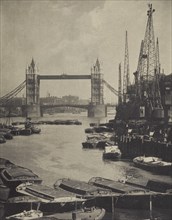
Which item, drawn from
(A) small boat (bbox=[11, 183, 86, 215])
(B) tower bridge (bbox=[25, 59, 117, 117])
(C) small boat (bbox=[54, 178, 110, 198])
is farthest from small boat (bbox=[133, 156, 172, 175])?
(B) tower bridge (bbox=[25, 59, 117, 117])

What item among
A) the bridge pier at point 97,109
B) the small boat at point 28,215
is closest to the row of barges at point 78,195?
the small boat at point 28,215

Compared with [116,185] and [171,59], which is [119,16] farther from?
[116,185]

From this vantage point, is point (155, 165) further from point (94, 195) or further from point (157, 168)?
point (94, 195)

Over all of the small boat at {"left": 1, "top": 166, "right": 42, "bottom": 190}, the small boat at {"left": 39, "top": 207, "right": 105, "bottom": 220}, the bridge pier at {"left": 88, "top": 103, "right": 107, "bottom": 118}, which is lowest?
the small boat at {"left": 39, "top": 207, "right": 105, "bottom": 220}

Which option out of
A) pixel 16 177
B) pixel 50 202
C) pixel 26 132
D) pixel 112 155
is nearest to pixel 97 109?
pixel 26 132

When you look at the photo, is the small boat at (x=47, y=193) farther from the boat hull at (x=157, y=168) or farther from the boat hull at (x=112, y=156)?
the boat hull at (x=112, y=156)

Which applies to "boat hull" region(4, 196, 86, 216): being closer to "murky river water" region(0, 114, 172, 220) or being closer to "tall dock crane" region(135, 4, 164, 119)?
"murky river water" region(0, 114, 172, 220)
